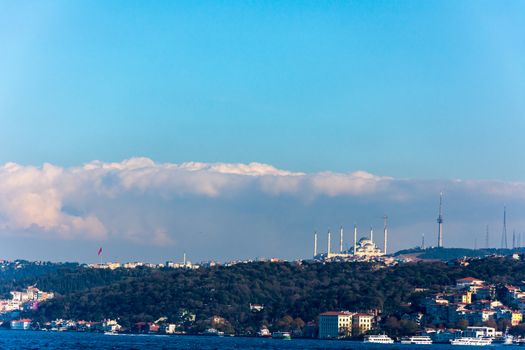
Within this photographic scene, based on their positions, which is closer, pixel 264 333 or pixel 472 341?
pixel 472 341

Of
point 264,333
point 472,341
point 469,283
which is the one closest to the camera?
point 472,341

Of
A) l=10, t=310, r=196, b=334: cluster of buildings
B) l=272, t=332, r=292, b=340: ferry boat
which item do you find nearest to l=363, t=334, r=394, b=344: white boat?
l=272, t=332, r=292, b=340: ferry boat

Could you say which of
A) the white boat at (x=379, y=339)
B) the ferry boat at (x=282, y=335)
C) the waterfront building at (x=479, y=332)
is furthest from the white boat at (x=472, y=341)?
the ferry boat at (x=282, y=335)

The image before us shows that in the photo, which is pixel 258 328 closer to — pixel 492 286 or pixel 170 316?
pixel 170 316

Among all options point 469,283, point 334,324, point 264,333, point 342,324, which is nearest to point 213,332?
point 264,333

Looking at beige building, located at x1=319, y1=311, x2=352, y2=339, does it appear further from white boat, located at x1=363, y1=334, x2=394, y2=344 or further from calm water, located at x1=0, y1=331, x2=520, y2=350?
calm water, located at x1=0, y1=331, x2=520, y2=350

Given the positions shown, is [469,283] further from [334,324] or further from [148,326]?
[148,326]
